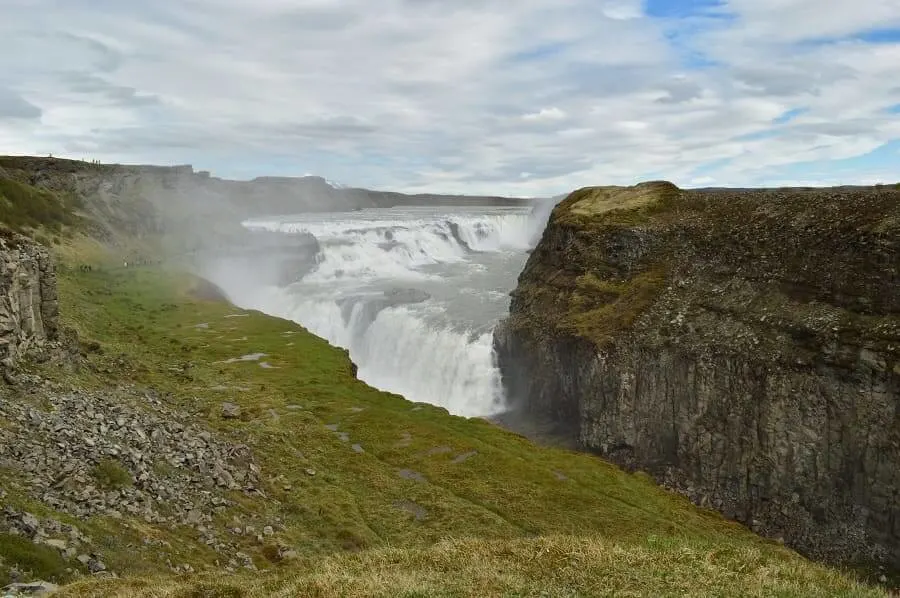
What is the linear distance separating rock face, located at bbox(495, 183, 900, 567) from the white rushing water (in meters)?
8.59

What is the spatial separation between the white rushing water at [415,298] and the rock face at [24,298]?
38.2m

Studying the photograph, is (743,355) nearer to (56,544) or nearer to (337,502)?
(337,502)

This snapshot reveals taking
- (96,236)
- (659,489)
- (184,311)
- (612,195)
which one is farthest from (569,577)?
(96,236)

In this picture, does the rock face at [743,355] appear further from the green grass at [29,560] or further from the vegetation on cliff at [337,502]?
the green grass at [29,560]

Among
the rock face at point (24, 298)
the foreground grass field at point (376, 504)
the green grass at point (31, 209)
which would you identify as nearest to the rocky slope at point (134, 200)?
the green grass at point (31, 209)

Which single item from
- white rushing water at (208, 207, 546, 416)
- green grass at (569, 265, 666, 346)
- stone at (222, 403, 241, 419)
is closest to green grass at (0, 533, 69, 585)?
stone at (222, 403, 241, 419)

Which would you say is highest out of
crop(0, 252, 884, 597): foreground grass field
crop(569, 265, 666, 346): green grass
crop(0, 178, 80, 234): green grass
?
crop(0, 178, 80, 234): green grass

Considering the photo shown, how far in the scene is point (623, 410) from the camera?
1897 inches

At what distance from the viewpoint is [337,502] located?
31688 mm

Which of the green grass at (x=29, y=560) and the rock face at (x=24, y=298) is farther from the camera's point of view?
the rock face at (x=24, y=298)

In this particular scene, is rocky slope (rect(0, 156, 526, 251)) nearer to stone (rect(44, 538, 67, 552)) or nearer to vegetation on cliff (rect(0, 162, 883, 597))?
vegetation on cliff (rect(0, 162, 883, 597))

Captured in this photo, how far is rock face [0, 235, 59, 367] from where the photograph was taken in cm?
2955

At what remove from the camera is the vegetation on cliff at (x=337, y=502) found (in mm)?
15594

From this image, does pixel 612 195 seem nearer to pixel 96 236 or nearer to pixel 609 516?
pixel 609 516
